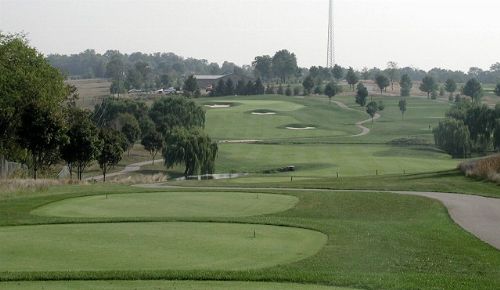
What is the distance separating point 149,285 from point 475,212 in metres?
19.0

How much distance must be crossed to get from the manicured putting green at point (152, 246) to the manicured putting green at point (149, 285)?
1.27 m

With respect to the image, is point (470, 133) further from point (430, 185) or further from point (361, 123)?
point (430, 185)

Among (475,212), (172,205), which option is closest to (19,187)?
(172,205)

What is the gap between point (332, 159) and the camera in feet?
261

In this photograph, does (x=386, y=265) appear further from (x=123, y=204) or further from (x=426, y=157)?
(x=426, y=157)

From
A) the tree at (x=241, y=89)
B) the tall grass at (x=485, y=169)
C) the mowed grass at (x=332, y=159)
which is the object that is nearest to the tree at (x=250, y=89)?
the tree at (x=241, y=89)

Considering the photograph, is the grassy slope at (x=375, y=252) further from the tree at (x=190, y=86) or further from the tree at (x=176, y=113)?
the tree at (x=190, y=86)

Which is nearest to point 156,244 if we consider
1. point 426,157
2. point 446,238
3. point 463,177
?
point 446,238

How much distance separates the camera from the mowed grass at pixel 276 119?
117m

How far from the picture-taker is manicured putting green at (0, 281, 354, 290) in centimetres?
1454

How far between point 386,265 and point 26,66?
44.8 metres

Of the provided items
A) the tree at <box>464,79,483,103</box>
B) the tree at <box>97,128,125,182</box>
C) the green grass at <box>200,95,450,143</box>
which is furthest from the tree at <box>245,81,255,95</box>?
the tree at <box>97,128,125,182</box>

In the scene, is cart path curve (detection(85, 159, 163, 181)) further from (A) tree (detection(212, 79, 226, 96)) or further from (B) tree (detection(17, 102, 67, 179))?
(A) tree (detection(212, 79, 226, 96))

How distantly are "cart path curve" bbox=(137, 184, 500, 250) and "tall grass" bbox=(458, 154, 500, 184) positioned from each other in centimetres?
487
